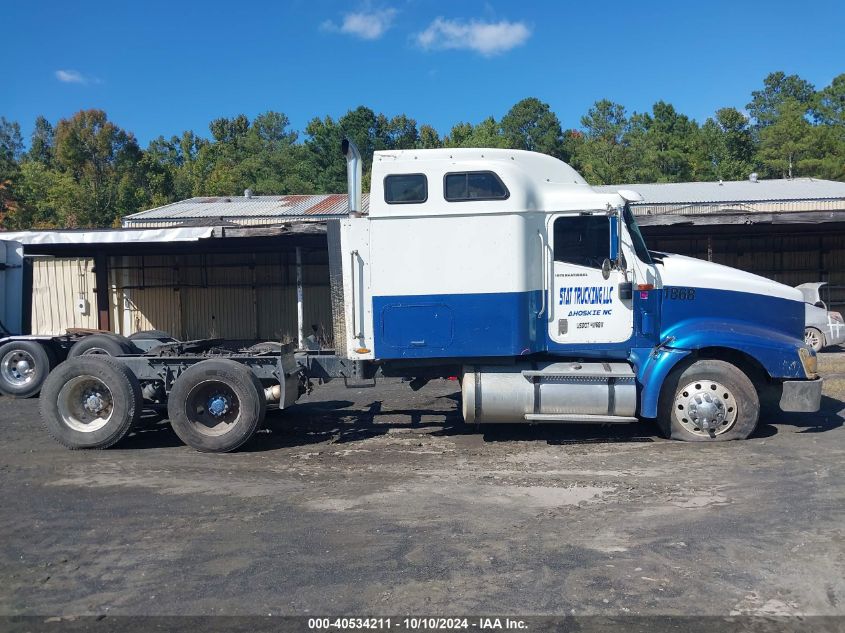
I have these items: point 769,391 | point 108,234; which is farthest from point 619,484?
point 108,234

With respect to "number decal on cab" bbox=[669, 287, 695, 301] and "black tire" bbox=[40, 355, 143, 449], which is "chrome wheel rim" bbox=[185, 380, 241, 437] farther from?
"number decal on cab" bbox=[669, 287, 695, 301]

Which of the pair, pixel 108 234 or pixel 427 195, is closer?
pixel 427 195

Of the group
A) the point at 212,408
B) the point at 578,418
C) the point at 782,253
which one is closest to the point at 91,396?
the point at 212,408

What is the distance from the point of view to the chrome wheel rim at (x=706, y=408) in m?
8.15

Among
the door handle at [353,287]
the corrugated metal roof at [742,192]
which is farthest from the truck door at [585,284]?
the corrugated metal roof at [742,192]

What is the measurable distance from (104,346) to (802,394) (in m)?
10.3

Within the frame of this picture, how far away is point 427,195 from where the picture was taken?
8.09 metres

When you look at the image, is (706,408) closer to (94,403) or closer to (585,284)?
(585,284)

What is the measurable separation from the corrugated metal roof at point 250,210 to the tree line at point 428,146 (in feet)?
59.7

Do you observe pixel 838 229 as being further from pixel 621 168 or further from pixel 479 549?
pixel 621 168

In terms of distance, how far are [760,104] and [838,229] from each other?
54.8m

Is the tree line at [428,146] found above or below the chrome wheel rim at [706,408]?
above

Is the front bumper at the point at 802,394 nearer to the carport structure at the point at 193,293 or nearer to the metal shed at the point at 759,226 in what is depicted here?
the metal shed at the point at 759,226

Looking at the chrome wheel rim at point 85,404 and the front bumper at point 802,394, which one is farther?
the chrome wheel rim at point 85,404
